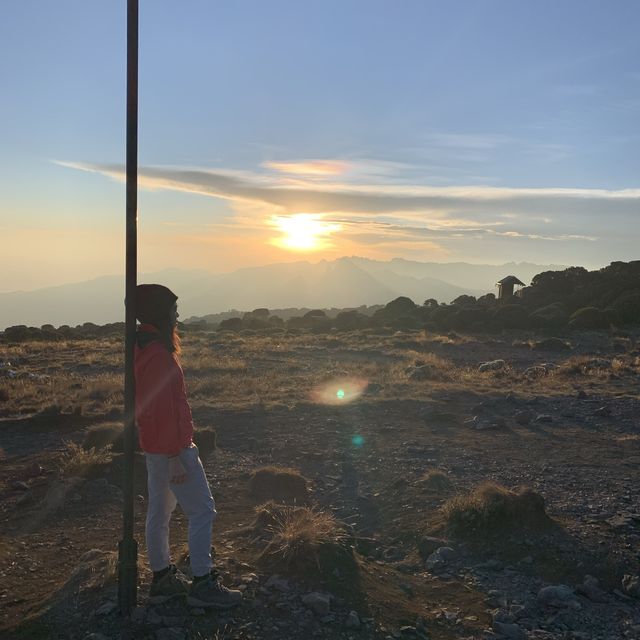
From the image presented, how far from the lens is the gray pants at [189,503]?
3.88 m

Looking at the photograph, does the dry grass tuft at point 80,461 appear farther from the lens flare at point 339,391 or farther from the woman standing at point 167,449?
the lens flare at point 339,391

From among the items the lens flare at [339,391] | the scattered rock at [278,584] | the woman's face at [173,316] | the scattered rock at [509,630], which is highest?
the woman's face at [173,316]

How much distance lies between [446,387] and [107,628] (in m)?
11.1

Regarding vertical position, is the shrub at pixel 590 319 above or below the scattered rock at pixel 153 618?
above

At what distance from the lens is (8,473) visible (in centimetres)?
740

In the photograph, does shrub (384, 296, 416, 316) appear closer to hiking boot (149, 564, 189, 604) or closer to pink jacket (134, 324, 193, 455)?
hiking boot (149, 564, 189, 604)

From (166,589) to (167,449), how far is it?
1027mm

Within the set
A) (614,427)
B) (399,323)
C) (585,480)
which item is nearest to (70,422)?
(585,480)

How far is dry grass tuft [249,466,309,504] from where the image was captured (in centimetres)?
685

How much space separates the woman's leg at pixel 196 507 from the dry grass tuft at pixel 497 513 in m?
2.71

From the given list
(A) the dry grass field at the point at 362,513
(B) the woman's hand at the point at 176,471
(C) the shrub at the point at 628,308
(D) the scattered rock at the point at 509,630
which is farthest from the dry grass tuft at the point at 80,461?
(C) the shrub at the point at 628,308

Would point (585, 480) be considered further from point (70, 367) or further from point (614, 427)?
point (70, 367)

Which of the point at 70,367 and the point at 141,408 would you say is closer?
the point at 141,408

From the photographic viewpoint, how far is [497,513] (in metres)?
5.61
